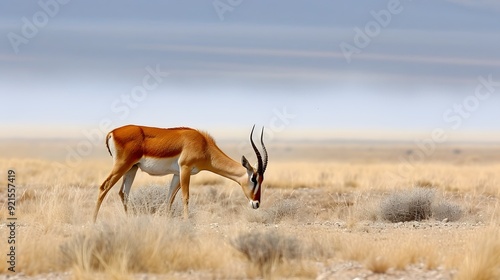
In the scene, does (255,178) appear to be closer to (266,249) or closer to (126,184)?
(126,184)

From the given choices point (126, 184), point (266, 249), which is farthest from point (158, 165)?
point (266, 249)

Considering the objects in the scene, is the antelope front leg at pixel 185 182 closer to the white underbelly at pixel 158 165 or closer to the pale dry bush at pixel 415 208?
the white underbelly at pixel 158 165

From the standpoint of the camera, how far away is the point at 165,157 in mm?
17750

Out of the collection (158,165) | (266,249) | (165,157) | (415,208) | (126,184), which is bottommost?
(266,249)

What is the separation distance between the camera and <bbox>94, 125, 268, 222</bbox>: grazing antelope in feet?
57.8

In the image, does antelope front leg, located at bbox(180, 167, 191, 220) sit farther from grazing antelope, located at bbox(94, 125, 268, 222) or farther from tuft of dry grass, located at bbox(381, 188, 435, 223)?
tuft of dry grass, located at bbox(381, 188, 435, 223)

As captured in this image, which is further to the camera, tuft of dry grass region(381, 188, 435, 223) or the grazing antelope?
tuft of dry grass region(381, 188, 435, 223)

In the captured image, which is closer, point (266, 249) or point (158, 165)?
point (266, 249)

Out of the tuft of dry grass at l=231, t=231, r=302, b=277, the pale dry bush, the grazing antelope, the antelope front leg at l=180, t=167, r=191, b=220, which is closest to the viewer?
the tuft of dry grass at l=231, t=231, r=302, b=277

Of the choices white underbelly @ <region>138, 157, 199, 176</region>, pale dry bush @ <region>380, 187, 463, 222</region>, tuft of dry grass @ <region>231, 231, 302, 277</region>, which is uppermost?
white underbelly @ <region>138, 157, 199, 176</region>

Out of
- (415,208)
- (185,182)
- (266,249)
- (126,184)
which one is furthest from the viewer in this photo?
(415,208)

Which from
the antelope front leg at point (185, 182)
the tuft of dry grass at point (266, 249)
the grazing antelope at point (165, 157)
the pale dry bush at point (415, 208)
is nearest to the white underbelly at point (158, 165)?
the grazing antelope at point (165, 157)

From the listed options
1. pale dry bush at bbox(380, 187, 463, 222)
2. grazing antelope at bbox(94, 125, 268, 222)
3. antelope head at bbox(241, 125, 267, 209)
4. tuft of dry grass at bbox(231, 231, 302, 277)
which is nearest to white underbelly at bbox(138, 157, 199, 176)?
grazing antelope at bbox(94, 125, 268, 222)

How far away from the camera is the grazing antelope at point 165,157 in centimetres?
1762
